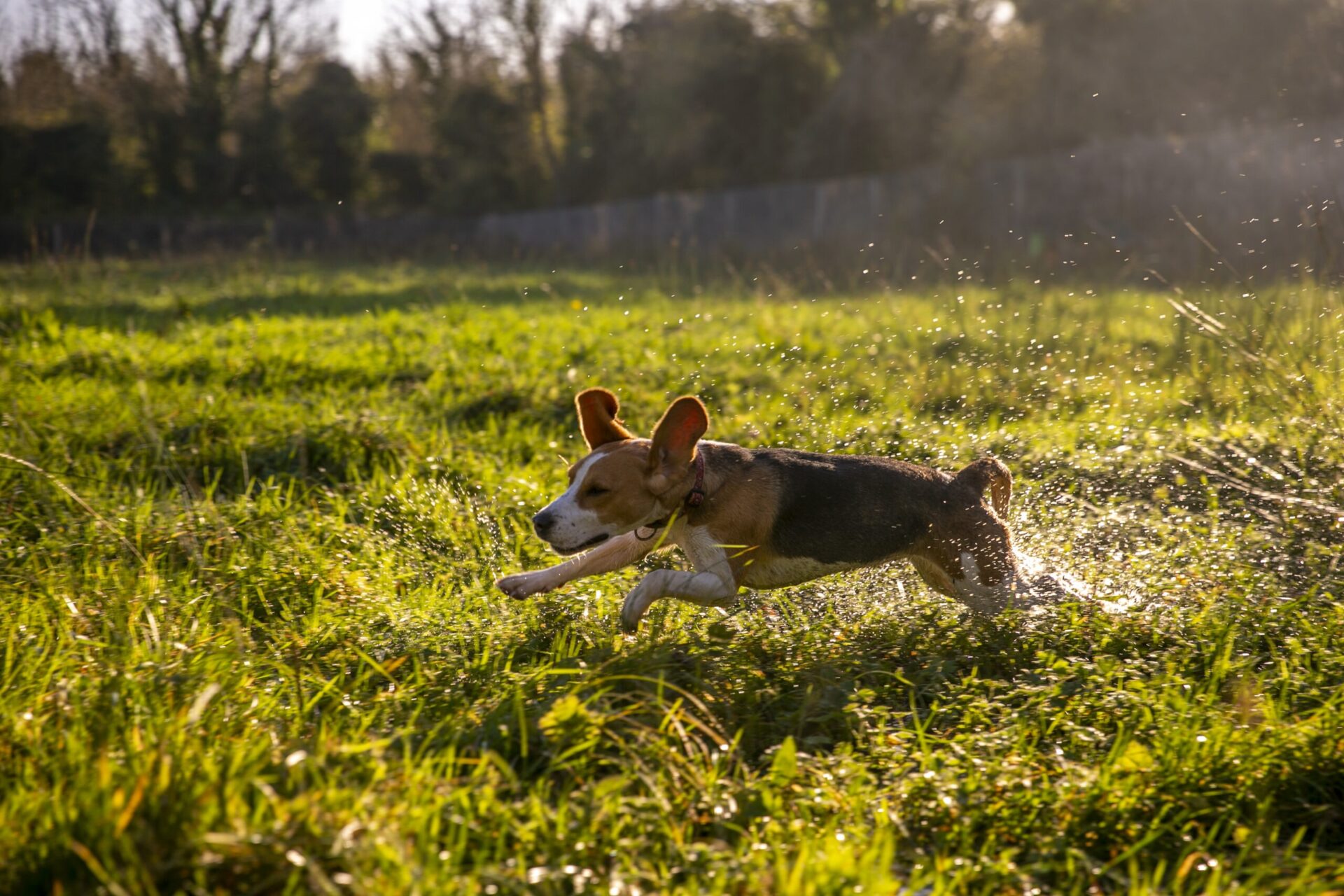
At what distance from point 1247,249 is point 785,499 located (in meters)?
2.53

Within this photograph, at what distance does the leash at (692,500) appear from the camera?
416 cm

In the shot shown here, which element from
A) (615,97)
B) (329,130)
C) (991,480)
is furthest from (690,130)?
(991,480)

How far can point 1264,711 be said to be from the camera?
312cm

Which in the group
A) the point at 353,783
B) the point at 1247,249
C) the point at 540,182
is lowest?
the point at 353,783

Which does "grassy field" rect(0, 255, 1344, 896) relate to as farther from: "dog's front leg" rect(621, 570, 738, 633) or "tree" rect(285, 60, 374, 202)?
Answer: "tree" rect(285, 60, 374, 202)

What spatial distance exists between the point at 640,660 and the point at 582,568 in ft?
2.77

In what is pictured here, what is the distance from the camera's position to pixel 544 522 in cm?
395

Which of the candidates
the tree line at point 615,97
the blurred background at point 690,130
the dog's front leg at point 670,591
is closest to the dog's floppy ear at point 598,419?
the dog's front leg at point 670,591

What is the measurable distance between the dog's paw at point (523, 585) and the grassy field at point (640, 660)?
0.09 metres

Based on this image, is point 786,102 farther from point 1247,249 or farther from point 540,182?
point 1247,249

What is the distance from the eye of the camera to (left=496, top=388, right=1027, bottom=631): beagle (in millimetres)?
4031

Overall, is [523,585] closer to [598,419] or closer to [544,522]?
[544,522]

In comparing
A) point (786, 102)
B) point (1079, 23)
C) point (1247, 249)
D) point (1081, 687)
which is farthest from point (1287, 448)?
point (786, 102)

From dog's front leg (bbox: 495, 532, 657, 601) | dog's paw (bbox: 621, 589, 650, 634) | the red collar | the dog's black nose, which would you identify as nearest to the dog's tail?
the red collar
